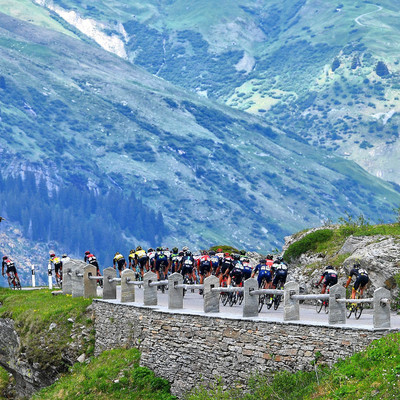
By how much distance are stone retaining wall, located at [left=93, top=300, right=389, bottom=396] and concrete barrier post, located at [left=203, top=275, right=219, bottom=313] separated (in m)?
0.63

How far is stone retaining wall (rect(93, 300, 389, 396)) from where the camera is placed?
58.8ft

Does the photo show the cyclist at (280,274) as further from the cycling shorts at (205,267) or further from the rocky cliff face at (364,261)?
the cycling shorts at (205,267)

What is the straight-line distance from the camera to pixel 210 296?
23.1 m

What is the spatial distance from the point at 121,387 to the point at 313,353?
7.73 metres

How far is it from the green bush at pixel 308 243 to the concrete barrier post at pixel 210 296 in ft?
56.4

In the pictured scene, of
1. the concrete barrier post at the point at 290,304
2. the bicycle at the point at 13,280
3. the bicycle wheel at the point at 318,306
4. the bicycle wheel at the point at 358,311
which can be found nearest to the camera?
the concrete barrier post at the point at 290,304

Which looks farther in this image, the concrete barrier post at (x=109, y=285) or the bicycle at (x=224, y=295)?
the concrete barrier post at (x=109, y=285)

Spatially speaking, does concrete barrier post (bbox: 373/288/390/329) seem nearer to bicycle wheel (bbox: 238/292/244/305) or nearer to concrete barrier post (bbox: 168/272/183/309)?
concrete barrier post (bbox: 168/272/183/309)

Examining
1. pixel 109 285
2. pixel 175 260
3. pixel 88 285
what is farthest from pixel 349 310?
pixel 175 260

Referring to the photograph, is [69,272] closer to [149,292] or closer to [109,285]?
[109,285]

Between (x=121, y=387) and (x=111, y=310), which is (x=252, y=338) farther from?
(x=111, y=310)

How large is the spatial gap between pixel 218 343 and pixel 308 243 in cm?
1977

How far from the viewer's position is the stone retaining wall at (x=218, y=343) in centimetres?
1791

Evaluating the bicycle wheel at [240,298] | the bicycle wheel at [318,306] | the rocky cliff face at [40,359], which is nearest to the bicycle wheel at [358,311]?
the bicycle wheel at [318,306]
